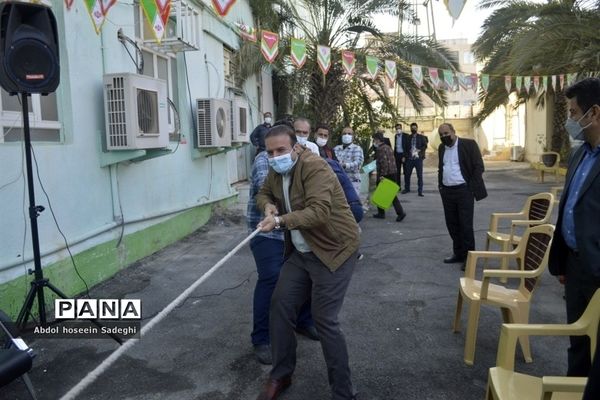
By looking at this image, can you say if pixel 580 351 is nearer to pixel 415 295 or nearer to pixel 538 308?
pixel 538 308

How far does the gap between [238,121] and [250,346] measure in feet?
17.8

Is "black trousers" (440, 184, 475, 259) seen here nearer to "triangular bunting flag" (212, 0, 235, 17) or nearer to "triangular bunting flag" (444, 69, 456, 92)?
"triangular bunting flag" (212, 0, 235, 17)


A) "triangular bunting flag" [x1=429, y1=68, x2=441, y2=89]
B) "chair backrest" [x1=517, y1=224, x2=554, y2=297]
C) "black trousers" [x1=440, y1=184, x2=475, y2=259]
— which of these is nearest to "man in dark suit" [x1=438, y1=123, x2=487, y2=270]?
"black trousers" [x1=440, y1=184, x2=475, y2=259]

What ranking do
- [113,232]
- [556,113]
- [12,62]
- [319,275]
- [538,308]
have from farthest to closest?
[556,113], [113,232], [538,308], [12,62], [319,275]

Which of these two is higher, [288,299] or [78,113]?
[78,113]

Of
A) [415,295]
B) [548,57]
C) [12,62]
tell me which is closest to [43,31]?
[12,62]

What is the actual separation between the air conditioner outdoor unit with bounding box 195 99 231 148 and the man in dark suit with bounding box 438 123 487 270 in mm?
3528

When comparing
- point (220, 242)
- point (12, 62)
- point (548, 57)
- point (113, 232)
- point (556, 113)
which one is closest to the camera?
point (12, 62)

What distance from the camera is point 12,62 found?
11.8ft

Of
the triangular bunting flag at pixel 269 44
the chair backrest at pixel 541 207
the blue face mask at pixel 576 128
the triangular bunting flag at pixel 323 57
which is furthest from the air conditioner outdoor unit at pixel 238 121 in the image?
the blue face mask at pixel 576 128

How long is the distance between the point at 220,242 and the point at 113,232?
205 cm

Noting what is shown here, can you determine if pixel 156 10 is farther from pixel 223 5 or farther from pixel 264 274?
pixel 264 274

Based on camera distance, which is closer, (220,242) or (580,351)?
(580,351)

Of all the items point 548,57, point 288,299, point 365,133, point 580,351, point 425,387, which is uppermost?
point 548,57
